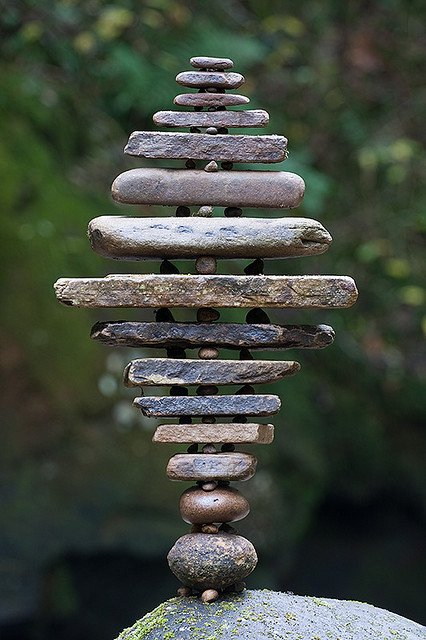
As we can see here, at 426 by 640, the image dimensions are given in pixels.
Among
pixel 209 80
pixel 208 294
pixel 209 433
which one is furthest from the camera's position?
pixel 209 80

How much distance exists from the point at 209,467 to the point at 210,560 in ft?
1.23

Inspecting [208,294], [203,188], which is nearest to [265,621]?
[208,294]

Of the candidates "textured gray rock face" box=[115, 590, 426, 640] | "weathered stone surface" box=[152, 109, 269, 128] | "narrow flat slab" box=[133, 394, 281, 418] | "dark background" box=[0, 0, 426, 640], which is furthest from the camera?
Result: "dark background" box=[0, 0, 426, 640]

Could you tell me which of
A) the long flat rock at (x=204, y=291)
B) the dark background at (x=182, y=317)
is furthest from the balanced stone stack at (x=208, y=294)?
the dark background at (x=182, y=317)

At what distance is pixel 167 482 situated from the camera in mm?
5973

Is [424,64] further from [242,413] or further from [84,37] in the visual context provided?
[242,413]

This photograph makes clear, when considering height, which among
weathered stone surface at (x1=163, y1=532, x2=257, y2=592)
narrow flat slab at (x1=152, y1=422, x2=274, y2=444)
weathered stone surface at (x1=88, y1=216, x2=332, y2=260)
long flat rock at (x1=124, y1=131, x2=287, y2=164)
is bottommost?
weathered stone surface at (x1=163, y1=532, x2=257, y2=592)

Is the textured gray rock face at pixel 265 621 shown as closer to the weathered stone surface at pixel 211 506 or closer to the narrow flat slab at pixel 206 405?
the weathered stone surface at pixel 211 506

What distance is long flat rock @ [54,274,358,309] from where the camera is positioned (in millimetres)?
3393

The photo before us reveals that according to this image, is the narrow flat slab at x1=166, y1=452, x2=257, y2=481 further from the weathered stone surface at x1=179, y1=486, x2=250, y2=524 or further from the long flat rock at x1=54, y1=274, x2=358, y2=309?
the long flat rock at x1=54, y1=274, x2=358, y2=309

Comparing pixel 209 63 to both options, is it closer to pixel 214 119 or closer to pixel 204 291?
pixel 214 119

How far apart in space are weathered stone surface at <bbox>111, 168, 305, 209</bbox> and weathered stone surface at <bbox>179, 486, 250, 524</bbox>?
123 centimetres

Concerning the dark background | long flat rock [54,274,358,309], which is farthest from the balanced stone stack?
the dark background

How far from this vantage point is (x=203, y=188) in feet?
11.6
